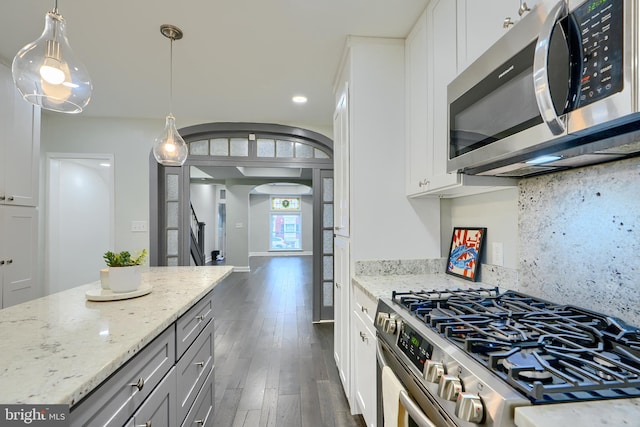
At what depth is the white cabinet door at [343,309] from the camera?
210cm

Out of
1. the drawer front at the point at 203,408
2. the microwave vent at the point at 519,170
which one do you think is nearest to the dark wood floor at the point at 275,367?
the drawer front at the point at 203,408

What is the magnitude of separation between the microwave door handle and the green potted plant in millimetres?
1667

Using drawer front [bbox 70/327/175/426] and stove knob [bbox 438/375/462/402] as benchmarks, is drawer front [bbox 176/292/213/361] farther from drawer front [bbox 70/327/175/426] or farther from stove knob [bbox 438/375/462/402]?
stove knob [bbox 438/375/462/402]

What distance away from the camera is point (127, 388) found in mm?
892

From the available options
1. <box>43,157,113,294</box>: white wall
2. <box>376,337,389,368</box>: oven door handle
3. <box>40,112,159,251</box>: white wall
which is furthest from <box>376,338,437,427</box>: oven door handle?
<box>43,157,113,294</box>: white wall

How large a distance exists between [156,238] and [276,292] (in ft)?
7.63

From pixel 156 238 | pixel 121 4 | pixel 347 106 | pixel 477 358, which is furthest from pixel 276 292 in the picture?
pixel 477 358

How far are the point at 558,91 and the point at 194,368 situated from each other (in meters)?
1.80

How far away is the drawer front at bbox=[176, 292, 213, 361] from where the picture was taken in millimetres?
1322

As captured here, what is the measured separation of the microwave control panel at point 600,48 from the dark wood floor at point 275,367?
2019 mm

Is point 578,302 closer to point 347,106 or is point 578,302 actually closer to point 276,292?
point 347,106

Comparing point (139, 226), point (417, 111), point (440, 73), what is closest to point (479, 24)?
point (440, 73)

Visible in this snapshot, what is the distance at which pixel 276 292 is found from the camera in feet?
17.5

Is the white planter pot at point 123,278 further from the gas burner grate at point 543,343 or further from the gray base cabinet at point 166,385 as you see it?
the gas burner grate at point 543,343
